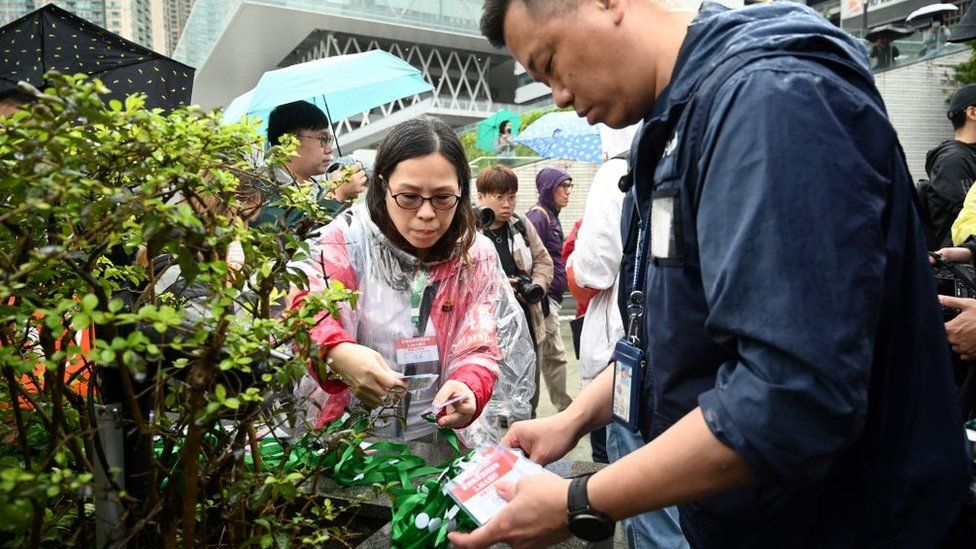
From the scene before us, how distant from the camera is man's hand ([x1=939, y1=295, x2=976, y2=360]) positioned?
250cm

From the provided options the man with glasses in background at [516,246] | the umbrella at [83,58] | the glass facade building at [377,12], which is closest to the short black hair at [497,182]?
the man with glasses in background at [516,246]

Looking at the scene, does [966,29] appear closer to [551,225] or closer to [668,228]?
[551,225]

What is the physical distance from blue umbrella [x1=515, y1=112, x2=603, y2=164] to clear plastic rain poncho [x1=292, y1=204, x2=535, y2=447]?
225 inches

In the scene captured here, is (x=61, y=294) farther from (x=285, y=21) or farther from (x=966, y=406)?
(x=285, y=21)

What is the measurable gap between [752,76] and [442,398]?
1357mm

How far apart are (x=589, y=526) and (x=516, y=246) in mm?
4226

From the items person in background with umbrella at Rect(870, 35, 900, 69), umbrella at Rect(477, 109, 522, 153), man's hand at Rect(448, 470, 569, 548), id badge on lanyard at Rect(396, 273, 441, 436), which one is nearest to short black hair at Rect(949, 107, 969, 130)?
id badge on lanyard at Rect(396, 273, 441, 436)

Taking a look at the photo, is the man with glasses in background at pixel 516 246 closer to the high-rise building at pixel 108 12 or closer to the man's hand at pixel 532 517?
the man's hand at pixel 532 517

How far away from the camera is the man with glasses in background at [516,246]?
5105mm

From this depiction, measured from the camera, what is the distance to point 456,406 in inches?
83.7

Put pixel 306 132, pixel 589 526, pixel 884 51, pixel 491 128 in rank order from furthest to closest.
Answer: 1. pixel 884 51
2. pixel 491 128
3. pixel 306 132
4. pixel 589 526

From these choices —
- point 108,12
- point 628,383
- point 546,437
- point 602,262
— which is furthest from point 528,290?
point 108,12

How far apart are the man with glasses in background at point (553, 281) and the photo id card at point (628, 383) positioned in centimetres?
382

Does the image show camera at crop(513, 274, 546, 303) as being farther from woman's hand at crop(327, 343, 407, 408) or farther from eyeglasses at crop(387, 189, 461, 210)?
woman's hand at crop(327, 343, 407, 408)
